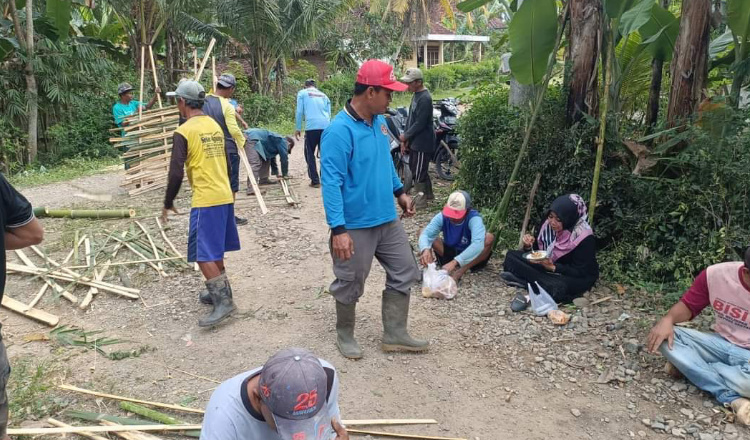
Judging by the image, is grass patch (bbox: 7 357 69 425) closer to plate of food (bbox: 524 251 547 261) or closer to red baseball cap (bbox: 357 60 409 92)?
red baseball cap (bbox: 357 60 409 92)

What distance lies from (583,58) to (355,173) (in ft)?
9.90

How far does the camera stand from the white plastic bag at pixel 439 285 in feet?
16.5

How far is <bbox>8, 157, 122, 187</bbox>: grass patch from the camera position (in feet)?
34.1

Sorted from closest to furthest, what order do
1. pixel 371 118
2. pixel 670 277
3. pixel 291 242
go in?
1. pixel 371 118
2. pixel 670 277
3. pixel 291 242

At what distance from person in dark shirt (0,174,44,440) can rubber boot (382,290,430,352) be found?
226 centimetres

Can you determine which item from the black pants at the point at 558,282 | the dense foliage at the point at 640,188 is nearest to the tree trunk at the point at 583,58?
the dense foliage at the point at 640,188

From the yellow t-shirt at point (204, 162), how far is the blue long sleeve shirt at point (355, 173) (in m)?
1.18

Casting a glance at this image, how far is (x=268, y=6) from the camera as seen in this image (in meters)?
14.9

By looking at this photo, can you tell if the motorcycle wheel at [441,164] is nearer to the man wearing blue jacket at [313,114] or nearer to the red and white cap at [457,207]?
the man wearing blue jacket at [313,114]

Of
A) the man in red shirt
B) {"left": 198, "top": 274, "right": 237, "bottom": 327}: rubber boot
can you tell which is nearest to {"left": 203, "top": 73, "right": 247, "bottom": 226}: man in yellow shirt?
{"left": 198, "top": 274, "right": 237, "bottom": 327}: rubber boot

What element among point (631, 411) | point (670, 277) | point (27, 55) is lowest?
point (631, 411)

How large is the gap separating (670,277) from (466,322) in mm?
1818

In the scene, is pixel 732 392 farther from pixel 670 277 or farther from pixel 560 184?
pixel 560 184

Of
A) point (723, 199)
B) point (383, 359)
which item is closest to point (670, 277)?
point (723, 199)
